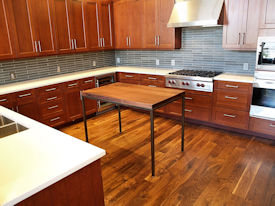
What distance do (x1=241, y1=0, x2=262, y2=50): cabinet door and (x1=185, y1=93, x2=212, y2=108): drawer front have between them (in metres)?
0.99

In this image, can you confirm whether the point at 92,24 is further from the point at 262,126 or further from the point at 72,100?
the point at 262,126

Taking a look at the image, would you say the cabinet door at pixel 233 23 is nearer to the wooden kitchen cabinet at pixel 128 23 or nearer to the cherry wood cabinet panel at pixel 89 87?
the wooden kitchen cabinet at pixel 128 23

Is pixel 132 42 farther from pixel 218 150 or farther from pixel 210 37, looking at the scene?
pixel 218 150

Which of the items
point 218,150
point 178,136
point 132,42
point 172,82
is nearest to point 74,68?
point 132,42

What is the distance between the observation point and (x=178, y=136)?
3705mm

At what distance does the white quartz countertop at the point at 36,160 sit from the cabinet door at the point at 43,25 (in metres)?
2.70

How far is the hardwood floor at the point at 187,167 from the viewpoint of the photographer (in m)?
2.34

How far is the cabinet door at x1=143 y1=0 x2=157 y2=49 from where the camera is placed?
4406 mm

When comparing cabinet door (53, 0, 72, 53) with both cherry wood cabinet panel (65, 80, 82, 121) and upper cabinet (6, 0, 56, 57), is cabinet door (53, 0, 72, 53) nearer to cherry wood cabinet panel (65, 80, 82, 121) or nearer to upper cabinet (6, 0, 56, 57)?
upper cabinet (6, 0, 56, 57)

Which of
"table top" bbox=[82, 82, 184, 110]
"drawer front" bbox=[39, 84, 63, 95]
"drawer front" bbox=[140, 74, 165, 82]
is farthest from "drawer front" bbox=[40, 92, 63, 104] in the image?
"drawer front" bbox=[140, 74, 165, 82]

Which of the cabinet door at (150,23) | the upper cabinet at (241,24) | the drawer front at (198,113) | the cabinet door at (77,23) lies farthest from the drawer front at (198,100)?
the cabinet door at (77,23)

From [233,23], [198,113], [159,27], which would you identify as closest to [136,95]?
[198,113]

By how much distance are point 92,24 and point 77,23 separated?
373mm

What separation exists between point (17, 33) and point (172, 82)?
2.68 meters
